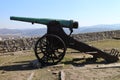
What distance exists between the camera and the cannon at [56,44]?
1376 cm

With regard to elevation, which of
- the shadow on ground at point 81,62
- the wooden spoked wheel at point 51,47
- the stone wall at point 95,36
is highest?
the wooden spoked wheel at point 51,47

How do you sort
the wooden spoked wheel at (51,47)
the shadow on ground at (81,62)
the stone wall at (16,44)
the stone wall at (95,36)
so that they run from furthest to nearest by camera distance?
the stone wall at (95,36) → the stone wall at (16,44) → the shadow on ground at (81,62) → the wooden spoked wheel at (51,47)

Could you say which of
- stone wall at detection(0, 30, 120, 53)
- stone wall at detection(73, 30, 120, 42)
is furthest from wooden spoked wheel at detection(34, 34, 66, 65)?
stone wall at detection(73, 30, 120, 42)

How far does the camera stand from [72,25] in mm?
14008

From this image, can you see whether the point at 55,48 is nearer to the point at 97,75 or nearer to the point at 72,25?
the point at 72,25

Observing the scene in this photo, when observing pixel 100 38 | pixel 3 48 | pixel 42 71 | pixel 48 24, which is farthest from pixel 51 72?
pixel 100 38

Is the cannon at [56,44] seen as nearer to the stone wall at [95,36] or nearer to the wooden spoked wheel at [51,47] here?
the wooden spoked wheel at [51,47]

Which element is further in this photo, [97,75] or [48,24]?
[48,24]

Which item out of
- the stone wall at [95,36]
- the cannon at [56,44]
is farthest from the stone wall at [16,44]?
the cannon at [56,44]

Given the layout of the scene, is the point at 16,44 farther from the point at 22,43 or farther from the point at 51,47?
the point at 51,47

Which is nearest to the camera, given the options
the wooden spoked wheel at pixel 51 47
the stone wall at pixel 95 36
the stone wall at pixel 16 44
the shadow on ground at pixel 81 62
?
the wooden spoked wheel at pixel 51 47

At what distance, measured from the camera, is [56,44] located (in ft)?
45.2

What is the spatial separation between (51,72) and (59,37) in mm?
2239

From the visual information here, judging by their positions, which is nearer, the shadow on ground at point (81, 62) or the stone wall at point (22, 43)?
the shadow on ground at point (81, 62)
